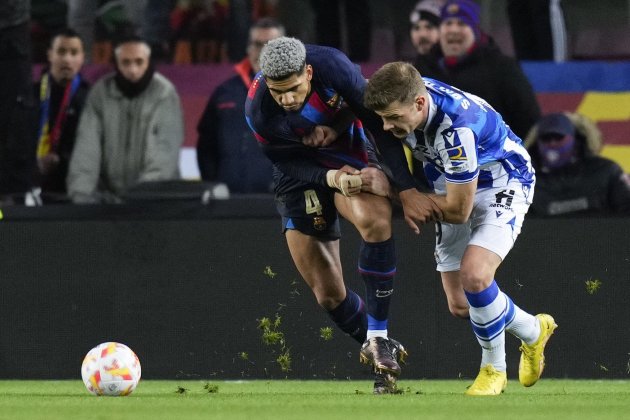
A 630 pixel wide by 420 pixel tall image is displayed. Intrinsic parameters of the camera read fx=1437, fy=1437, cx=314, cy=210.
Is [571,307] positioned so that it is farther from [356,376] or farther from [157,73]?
[157,73]

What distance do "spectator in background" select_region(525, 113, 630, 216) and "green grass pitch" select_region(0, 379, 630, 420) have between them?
3.87 feet

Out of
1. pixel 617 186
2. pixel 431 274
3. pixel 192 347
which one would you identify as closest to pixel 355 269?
pixel 431 274

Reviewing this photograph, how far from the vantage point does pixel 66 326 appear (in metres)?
9.48

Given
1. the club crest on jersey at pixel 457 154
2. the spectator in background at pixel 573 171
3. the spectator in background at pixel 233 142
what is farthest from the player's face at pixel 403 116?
the spectator in background at pixel 233 142

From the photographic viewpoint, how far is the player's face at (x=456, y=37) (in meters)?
10.2

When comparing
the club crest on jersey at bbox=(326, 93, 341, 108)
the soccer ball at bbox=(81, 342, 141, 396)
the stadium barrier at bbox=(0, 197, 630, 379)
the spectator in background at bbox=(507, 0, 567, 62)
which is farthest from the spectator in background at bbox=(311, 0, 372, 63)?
the soccer ball at bbox=(81, 342, 141, 396)

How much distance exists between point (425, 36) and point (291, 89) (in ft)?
11.7

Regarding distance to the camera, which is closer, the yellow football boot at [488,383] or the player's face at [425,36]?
the yellow football boot at [488,383]

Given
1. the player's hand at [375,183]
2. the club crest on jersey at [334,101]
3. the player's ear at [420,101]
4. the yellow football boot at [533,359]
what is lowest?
the yellow football boot at [533,359]

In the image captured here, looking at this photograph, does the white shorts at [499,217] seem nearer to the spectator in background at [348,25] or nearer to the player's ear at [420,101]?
the player's ear at [420,101]

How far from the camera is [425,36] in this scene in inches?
422

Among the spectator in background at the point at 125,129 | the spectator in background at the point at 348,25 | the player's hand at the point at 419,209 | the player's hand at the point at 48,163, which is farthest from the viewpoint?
the spectator in background at the point at 348,25

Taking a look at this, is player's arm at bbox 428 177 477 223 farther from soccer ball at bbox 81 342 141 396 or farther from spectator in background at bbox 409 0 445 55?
spectator in background at bbox 409 0 445 55

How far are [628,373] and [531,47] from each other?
3.36m
